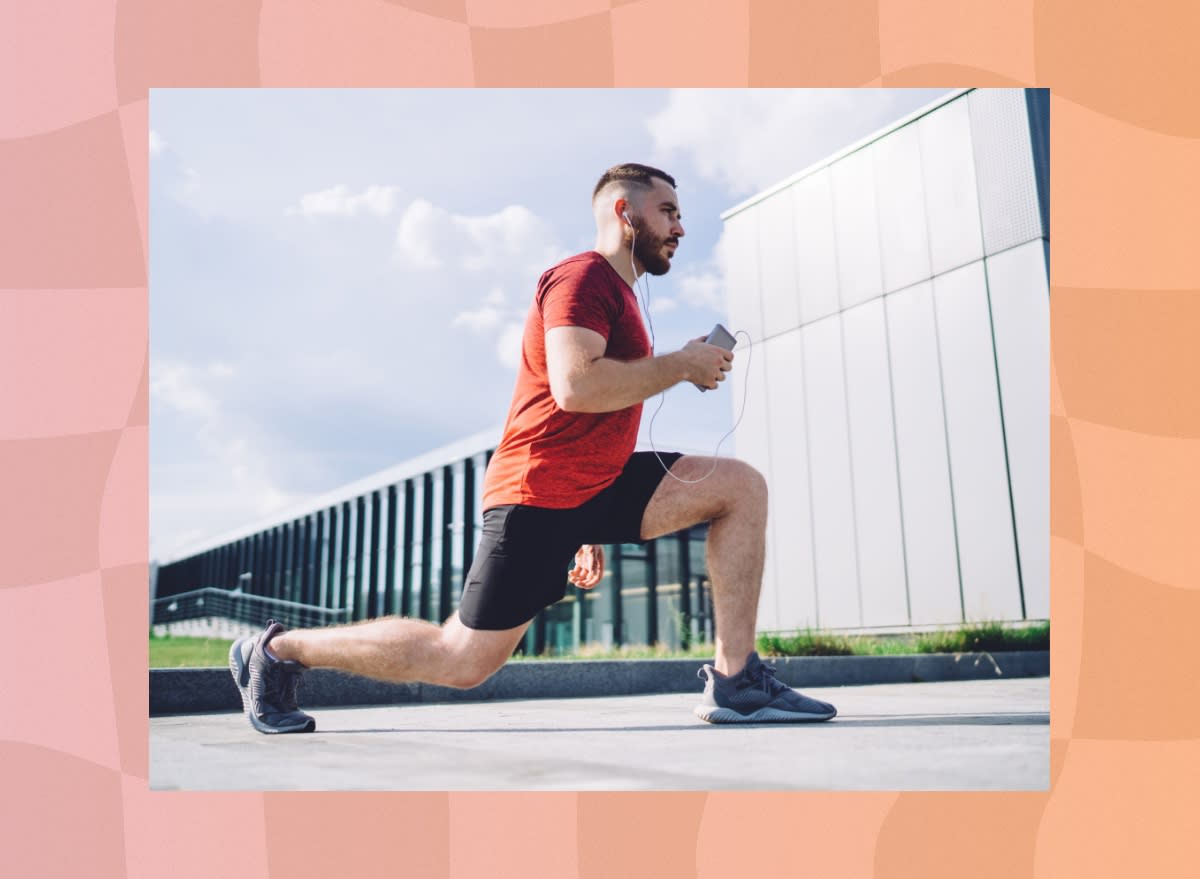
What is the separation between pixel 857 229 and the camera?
1035 cm

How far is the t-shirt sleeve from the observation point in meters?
2.63

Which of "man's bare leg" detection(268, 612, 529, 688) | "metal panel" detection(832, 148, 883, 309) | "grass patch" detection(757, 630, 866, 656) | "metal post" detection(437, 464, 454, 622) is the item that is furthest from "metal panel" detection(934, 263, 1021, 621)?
"metal post" detection(437, 464, 454, 622)

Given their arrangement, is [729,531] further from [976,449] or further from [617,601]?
[617,601]

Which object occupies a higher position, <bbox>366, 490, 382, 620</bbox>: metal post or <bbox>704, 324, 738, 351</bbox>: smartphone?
<bbox>704, 324, 738, 351</bbox>: smartphone

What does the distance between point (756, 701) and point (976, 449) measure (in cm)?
690

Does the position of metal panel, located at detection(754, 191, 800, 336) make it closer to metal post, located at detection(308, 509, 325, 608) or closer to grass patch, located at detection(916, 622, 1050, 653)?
grass patch, located at detection(916, 622, 1050, 653)

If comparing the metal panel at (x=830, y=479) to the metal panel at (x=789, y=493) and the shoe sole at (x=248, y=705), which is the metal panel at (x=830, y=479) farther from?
the shoe sole at (x=248, y=705)

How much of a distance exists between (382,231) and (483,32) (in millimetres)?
4808

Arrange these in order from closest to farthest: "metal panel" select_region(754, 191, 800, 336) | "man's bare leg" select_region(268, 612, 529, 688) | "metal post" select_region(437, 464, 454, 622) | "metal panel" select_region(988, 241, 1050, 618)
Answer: "man's bare leg" select_region(268, 612, 529, 688), "metal panel" select_region(988, 241, 1050, 618), "metal panel" select_region(754, 191, 800, 336), "metal post" select_region(437, 464, 454, 622)

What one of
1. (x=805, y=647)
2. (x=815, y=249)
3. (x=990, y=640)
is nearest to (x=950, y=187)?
(x=815, y=249)

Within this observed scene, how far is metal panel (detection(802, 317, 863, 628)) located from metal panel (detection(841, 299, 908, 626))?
0.11m

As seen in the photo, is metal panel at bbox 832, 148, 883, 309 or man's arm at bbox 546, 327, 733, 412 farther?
metal panel at bbox 832, 148, 883, 309

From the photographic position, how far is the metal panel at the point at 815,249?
1059 centimetres

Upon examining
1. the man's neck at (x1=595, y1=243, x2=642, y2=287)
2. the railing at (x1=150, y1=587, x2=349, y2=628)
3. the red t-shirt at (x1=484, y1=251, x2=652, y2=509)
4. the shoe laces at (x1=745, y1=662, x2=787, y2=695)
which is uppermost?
the man's neck at (x1=595, y1=243, x2=642, y2=287)
